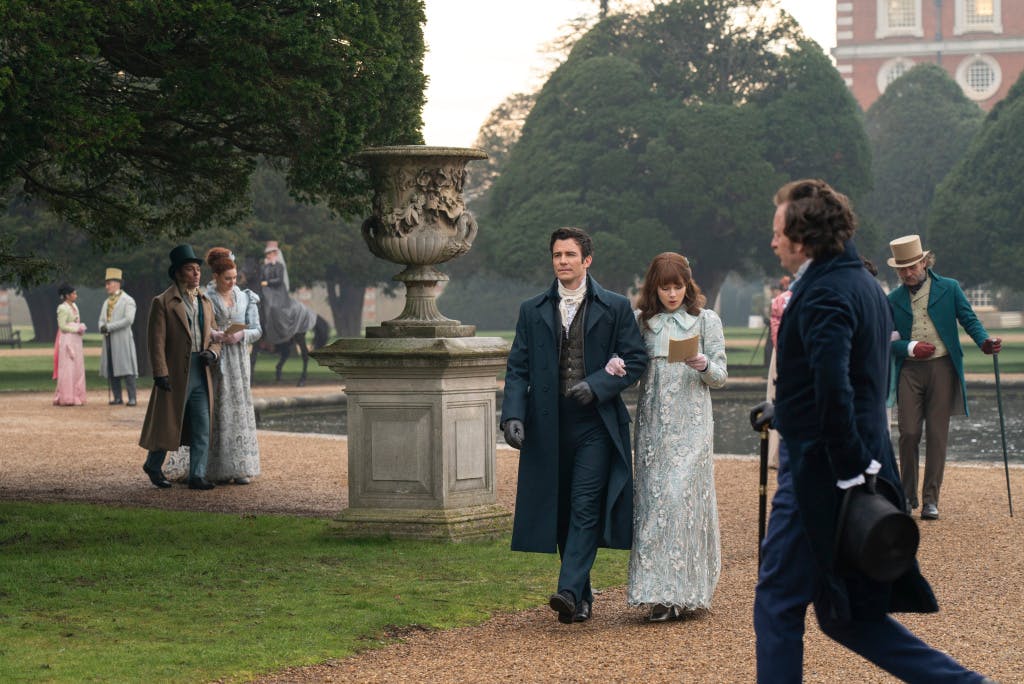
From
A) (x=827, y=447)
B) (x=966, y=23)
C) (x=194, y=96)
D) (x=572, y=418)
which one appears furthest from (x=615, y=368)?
(x=966, y=23)

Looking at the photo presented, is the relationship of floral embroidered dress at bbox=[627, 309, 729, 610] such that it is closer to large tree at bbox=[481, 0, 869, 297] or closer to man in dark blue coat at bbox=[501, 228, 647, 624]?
man in dark blue coat at bbox=[501, 228, 647, 624]

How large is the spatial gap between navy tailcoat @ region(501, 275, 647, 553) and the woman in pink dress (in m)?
14.6

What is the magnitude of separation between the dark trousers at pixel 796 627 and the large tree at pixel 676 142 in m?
30.6

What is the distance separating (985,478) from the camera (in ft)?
40.1

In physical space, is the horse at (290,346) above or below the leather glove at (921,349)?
below

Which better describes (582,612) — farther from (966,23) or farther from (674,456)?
(966,23)

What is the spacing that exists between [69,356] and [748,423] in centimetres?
909

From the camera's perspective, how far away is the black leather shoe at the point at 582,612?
6.61m

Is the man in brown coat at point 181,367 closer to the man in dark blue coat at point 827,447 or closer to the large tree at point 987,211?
the man in dark blue coat at point 827,447

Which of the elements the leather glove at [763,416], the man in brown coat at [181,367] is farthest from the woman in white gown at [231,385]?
the leather glove at [763,416]

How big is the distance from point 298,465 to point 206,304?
2445mm

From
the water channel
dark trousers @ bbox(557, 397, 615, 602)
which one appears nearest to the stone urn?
dark trousers @ bbox(557, 397, 615, 602)

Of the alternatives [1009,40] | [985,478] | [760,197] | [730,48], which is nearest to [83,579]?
[985,478]

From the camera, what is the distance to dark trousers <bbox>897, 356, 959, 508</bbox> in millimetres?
9953
